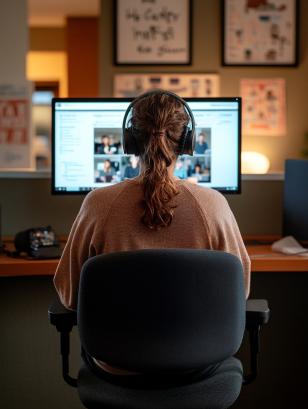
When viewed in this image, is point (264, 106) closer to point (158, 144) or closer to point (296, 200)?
point (296, 200)

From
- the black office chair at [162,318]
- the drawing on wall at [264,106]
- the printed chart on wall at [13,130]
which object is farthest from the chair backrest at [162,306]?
the drawing on wall at [264,106]

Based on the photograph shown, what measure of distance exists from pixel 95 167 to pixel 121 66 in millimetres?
2837

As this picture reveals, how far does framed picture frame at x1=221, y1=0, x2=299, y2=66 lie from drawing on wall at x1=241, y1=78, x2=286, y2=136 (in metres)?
0.14

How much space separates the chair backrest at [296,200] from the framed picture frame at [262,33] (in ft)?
9.28

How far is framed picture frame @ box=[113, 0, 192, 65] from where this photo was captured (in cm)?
516

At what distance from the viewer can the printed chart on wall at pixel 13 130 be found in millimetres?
4691

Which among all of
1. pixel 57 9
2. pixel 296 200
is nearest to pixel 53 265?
pixel 296 200

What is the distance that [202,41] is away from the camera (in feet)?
17.0

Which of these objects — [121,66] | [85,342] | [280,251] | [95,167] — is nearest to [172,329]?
[85,342]

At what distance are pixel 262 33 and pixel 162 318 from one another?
13.3 ft

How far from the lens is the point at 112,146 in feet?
8.04

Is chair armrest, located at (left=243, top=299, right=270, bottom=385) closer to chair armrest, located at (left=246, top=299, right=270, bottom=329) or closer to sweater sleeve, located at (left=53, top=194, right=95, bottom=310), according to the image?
chair armrest, located at (left=246, top=299, right=270, bottom=329)

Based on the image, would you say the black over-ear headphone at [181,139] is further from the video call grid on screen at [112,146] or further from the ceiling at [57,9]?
the ceiling at [57,9]

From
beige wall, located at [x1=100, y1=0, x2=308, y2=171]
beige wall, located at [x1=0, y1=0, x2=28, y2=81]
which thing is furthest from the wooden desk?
beige wall, located at [x1=100, y1=0, x2=308, y2=171]
